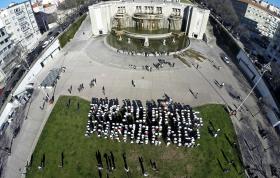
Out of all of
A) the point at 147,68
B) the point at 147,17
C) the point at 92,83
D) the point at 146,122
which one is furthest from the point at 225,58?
the point at 92,83

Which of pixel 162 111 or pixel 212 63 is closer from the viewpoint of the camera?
pixel 162 111

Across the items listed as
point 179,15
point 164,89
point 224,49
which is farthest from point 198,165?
point 179,15

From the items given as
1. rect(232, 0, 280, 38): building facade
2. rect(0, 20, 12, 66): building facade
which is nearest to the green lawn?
rect(0, 20, 12, 66): building facade

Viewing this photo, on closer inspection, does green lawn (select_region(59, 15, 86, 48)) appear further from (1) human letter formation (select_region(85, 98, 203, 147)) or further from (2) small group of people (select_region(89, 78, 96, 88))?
(1) human letter formation (select_region(85, 98, 203, 147))

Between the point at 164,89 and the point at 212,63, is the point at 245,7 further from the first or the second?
the point at 164,89

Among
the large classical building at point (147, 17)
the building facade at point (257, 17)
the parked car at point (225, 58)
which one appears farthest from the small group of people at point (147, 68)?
the building facade at point (257, 17)

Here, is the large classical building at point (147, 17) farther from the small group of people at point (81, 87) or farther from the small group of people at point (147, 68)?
the small group of people at point (81, 87)
